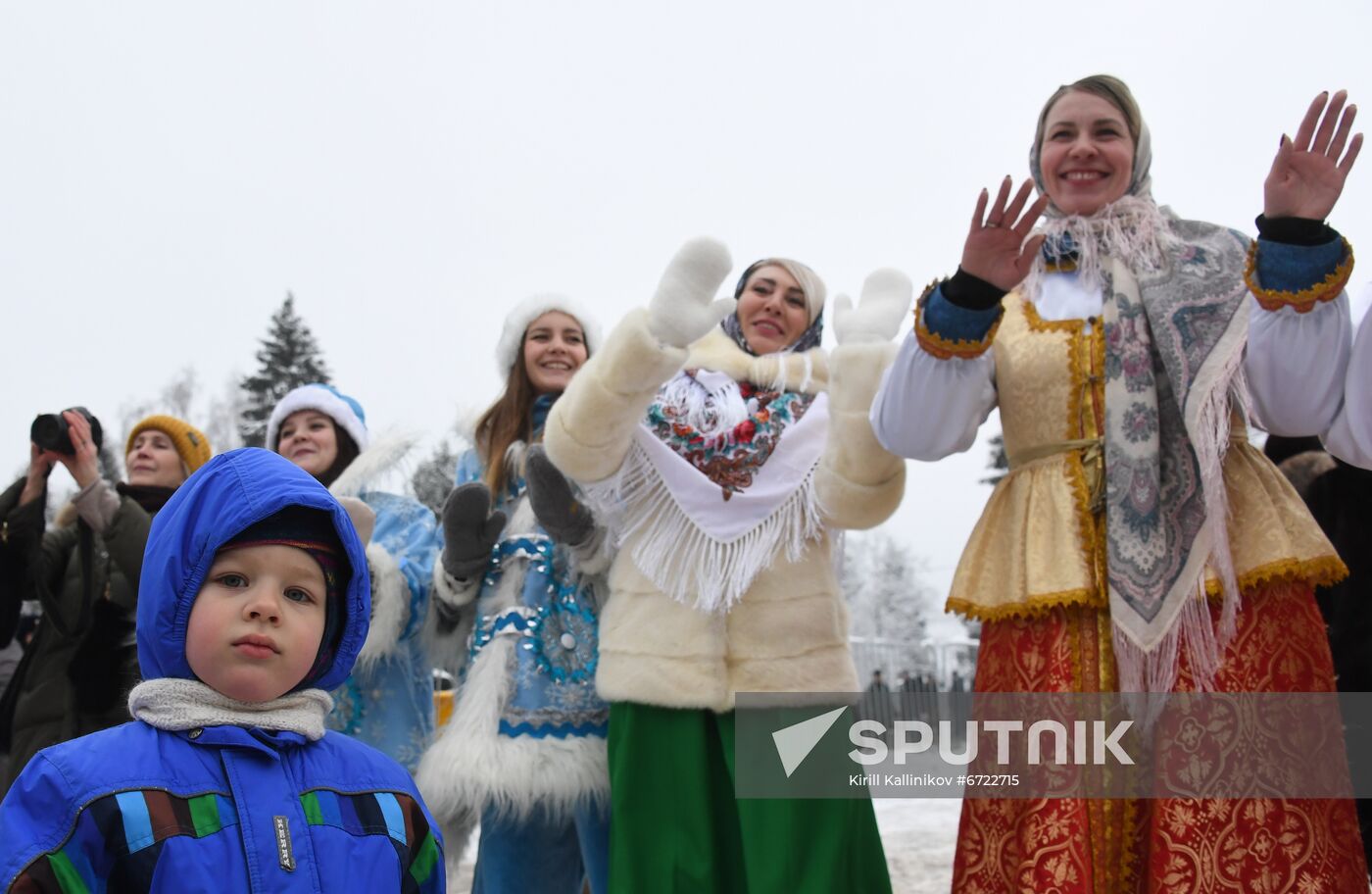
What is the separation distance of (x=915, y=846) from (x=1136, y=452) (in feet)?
10.9

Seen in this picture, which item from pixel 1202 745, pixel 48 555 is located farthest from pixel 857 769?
pixel 48 555

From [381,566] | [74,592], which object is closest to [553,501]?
[381,566]

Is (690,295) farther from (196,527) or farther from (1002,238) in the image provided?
(196,527)

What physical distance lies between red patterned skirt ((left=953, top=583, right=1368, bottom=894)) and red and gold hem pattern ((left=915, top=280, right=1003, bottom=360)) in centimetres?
56

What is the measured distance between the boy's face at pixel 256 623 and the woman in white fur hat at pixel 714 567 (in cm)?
128

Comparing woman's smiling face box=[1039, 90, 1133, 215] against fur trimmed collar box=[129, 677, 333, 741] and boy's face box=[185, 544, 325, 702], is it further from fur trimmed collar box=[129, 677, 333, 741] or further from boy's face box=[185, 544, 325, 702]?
fur trimmed collar box=[129, 677, 333, 741]

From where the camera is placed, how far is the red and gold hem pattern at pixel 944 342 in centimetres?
235

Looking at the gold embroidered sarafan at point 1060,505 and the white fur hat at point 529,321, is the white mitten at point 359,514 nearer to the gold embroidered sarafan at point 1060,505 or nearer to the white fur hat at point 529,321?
the white fur hat at point 529,321

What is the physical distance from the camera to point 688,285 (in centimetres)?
288

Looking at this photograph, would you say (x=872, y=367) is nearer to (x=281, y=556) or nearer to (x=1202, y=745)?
(x=1202, y=745)

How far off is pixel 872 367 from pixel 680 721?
3.39 ft

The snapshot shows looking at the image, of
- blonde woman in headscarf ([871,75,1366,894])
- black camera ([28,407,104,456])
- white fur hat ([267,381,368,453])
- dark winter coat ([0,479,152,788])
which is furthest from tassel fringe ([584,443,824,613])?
black camera ([28,407,104,456])

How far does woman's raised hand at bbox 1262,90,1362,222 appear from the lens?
2.10 m

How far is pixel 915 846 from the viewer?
5129 millimetres
